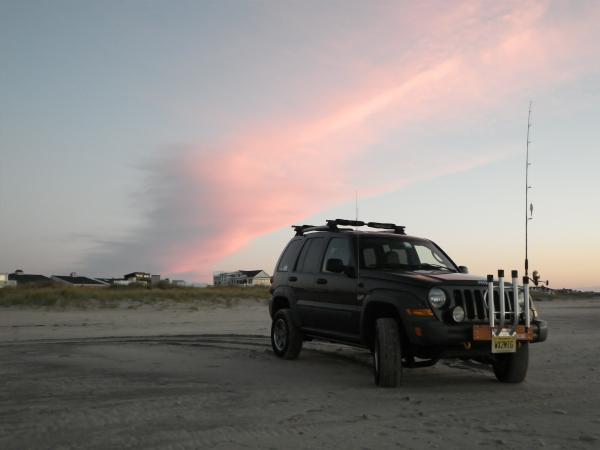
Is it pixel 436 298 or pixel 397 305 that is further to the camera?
pixel 397 305

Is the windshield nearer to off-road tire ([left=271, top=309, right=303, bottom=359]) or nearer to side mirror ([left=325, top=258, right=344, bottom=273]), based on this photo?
side mirror ([left=325, top=258, right=344, bottom=273])

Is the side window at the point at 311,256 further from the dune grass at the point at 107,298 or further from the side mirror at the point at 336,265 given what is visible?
the dune grass at the point at 107,298

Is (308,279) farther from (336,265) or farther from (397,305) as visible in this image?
(397,305)

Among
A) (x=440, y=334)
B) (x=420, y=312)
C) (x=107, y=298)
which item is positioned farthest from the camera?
(x=107, y=298)

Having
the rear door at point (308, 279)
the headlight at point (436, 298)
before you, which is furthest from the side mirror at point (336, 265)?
the headlight at point (436, 298)

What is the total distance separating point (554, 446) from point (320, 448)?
185 centimetres

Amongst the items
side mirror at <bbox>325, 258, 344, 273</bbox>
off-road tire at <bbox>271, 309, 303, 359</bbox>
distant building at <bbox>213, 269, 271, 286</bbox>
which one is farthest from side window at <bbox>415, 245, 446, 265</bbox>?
distant building at <bbox>213, 269, 271, 286</bbox>

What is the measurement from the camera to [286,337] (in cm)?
1013

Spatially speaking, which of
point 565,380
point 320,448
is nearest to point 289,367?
point 565,380

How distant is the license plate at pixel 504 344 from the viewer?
728 cm

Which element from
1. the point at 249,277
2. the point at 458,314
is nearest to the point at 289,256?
the point at 458,314

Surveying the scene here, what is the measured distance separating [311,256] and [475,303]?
124 inches

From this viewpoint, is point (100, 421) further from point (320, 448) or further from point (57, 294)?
point (57, 294)

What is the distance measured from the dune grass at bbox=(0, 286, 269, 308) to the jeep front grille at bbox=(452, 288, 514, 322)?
19.8 m
